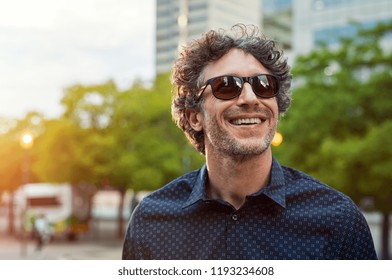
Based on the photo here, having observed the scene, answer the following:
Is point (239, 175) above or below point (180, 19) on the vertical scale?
below

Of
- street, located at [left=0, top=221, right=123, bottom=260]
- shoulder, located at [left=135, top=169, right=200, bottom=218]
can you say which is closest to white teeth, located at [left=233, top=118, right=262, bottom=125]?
shoulder, located at [left=135, top=169, right=200, bottom=218]

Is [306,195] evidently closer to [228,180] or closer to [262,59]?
[228,180]

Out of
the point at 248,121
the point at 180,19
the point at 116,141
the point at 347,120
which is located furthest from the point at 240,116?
the point at 116,141

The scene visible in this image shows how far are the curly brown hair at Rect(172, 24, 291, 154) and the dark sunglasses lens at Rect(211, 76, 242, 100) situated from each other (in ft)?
0.24

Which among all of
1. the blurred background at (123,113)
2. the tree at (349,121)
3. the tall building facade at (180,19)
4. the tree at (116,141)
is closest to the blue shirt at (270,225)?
the blurred background at (123,113)

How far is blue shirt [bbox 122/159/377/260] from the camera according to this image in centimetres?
181

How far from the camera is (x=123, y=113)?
13906 mm

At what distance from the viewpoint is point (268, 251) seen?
1.84 metres

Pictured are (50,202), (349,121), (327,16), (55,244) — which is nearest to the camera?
(349,121)

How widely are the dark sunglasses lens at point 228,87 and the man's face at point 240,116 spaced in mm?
14

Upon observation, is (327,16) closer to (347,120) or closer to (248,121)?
(347,120)

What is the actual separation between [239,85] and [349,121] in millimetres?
8112

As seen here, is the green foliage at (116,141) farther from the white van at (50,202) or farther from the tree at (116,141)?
the white van at (50,202)
